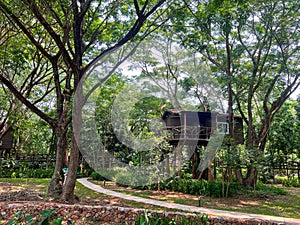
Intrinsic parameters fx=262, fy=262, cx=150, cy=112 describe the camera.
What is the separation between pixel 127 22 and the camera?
287 inches

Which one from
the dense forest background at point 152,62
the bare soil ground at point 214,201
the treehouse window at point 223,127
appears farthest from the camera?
the treehouse window at point 223,127

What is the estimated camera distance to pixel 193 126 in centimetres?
997

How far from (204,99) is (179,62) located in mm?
1698

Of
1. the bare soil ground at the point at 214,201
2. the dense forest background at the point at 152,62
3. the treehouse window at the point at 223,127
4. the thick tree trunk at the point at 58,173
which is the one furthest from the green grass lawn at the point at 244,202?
the treehouse window at the point at 223,127

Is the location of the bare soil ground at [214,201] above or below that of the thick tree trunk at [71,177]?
below

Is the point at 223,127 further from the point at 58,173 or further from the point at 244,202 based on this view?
the point at 58,173

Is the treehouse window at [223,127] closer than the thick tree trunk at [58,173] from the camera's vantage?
No

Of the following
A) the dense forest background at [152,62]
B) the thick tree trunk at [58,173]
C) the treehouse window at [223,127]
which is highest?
the dense forest background at [152,62]

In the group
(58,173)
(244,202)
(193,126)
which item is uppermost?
(193,126)

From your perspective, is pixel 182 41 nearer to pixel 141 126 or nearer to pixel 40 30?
pixel 141 126

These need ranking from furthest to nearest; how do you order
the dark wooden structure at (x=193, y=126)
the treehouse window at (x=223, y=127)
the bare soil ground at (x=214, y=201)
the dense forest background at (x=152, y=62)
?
the treehouse window at (x=223, y=127) < the dark wooden structure at (x=193, y=126) < the dense forest background at (x=152, y=62) < the bare soil ground at (x=214, y=201)

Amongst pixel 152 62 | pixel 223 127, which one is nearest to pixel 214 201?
pixel 223 127

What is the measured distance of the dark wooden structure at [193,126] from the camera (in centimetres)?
973

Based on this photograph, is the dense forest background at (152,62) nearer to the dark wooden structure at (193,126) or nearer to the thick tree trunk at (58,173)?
the thick tree trunk at (58,173)
